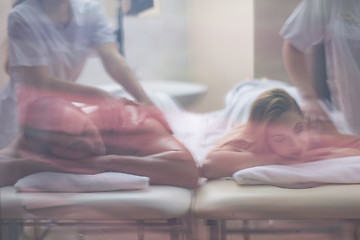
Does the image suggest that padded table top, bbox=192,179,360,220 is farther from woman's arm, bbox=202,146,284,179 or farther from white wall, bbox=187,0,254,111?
white wall, bbox=187,0,254,111

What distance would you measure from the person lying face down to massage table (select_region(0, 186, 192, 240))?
0.05 meters

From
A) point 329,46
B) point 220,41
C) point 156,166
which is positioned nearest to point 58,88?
point 156,166

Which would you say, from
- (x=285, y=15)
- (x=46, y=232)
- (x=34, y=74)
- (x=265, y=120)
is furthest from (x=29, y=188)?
(x=285, y=15)

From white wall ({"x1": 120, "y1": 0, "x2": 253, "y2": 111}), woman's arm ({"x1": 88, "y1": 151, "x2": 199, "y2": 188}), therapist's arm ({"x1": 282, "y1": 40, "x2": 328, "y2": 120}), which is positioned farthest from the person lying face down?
therapist's arm ({"x1": 282, "y1": 40, "x2": 328, "y2": 120})

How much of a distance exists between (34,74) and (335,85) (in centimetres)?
73

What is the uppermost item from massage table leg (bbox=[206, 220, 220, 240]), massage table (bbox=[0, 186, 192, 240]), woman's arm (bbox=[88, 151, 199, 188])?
woman's arm (bbox=[88, 151, 199, 188])

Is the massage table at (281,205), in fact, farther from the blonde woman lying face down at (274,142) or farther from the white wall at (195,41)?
the white wall at (195,41)

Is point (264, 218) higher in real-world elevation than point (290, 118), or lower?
lower

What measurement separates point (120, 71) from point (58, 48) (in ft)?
0.50

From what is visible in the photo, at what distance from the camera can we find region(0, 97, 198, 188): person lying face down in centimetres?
99

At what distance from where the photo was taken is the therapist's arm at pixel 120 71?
0.99m

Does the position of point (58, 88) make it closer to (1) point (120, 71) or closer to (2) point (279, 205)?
(1) point (120, 71)

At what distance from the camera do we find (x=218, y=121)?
41.0 inches

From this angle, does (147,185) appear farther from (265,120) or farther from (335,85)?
(335,85)
